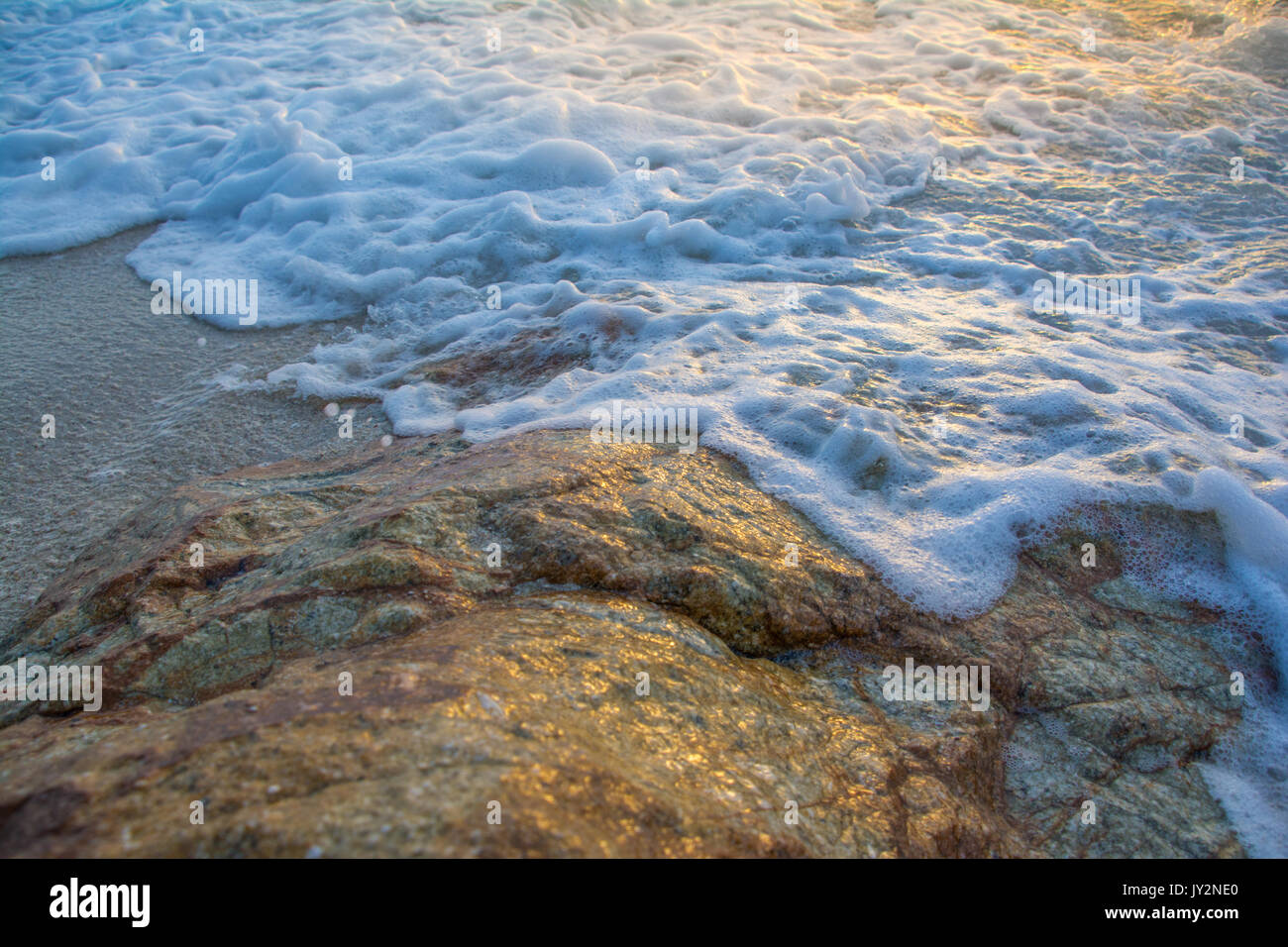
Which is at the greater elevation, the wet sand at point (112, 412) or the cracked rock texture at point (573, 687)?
the cracked rock texture at point (573, 687)

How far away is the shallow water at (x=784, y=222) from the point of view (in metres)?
3.23

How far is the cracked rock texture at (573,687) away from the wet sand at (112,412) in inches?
14.4

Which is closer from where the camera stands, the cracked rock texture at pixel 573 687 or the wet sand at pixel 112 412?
the cracked rock texture at pixel 573 687

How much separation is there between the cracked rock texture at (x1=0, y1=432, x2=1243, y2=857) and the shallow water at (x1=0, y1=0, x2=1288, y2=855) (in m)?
0.37

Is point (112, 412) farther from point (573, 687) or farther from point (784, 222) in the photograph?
point (784, 222)

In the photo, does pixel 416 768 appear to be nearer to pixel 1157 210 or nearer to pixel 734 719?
pixel 734 719

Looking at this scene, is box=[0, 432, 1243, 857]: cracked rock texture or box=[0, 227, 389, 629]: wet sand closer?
box=[0, 432, 1243, 857]: cracked rock texture

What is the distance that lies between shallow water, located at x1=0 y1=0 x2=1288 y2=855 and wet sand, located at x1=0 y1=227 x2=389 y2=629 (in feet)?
0.99

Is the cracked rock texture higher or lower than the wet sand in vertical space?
higher

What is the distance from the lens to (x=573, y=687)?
6.12 ft

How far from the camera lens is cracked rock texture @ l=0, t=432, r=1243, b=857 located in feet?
4.75

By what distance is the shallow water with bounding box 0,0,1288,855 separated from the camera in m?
3.23

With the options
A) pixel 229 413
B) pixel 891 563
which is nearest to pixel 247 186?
pixel 229 413

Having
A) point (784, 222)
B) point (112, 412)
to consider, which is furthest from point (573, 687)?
point (784, 222)
